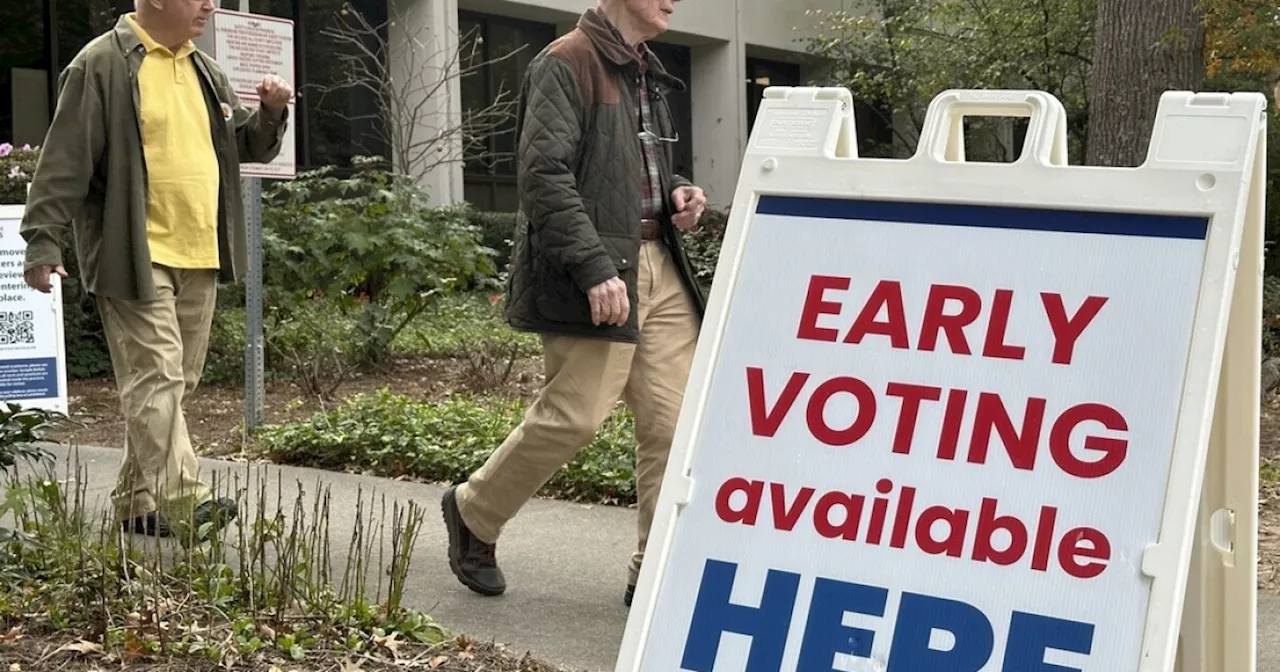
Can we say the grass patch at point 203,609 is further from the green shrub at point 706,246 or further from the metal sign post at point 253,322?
the green shrub at point 706,246

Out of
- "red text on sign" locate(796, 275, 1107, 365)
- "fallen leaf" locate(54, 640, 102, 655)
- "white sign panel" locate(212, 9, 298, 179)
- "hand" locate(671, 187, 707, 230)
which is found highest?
"white sign panel" locate(212, 9, 298, 179)

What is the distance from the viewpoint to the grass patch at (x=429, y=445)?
632 cm

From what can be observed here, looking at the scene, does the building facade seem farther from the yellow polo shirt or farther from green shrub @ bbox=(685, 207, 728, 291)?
the yellow polo shirt

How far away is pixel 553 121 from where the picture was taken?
4.11 meters

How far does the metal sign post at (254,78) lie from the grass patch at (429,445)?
379mm

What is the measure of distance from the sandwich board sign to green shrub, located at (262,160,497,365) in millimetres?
7396

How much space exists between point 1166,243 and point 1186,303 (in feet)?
0.35

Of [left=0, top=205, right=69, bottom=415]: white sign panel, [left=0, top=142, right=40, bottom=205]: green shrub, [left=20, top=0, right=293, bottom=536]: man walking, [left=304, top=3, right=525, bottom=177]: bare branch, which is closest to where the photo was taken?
[left=20, top=0, right=293, bottom=536]: man walking

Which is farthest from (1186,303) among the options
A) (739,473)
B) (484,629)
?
(484,629)

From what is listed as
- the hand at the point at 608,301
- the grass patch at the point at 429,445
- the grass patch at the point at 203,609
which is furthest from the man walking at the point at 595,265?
the grass patch at the point at 429,445

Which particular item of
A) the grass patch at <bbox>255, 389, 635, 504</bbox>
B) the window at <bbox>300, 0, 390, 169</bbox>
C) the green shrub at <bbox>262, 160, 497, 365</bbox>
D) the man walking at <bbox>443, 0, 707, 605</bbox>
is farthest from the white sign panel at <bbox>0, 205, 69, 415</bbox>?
the window at <bbox>300, 0, 390, 169</bbox>

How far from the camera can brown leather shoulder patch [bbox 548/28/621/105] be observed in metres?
4.21

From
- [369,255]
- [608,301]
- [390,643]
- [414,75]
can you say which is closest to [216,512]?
[390,643]

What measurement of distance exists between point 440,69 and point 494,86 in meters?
3.56
